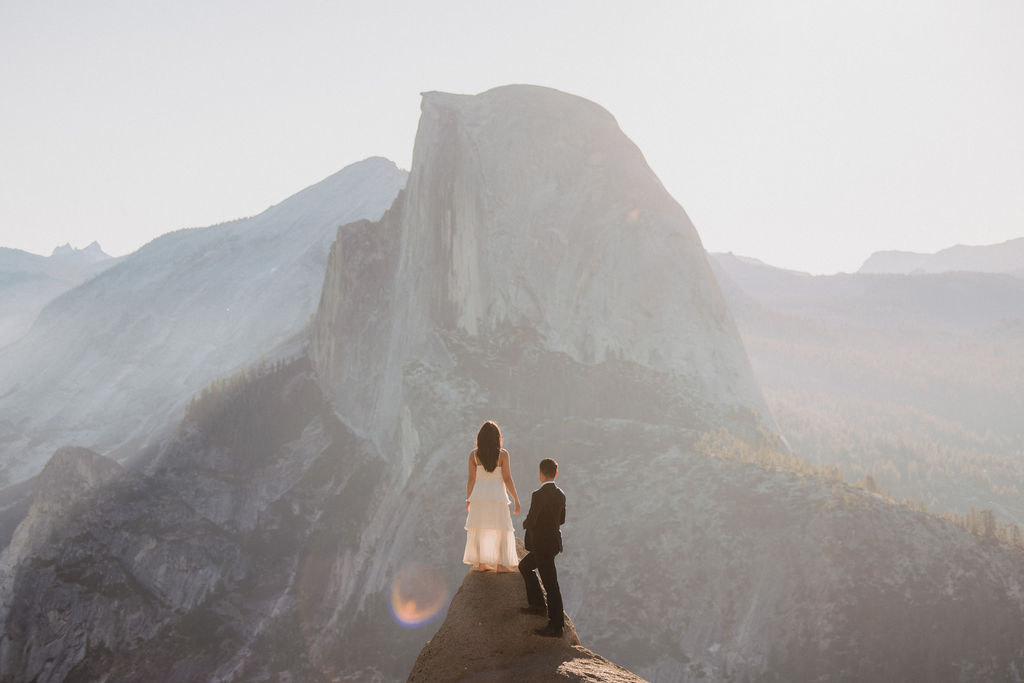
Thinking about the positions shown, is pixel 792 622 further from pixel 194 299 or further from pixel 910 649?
pixel 194 299

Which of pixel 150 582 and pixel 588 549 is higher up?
pixel 588 549

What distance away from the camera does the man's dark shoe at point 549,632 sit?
7.05 m

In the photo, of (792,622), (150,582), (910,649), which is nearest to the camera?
(910,649)

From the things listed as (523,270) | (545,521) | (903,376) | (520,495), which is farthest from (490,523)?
(903,376)

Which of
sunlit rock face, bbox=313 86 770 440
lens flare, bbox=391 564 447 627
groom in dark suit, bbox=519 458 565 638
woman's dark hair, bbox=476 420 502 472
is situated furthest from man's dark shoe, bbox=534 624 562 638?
sunlit rock face, bbox=313 86 770 440

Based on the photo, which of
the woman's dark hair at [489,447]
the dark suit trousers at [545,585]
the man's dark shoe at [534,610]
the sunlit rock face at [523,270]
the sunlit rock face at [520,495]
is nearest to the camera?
the dark suit trousers at [545,585]

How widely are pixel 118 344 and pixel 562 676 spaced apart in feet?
454

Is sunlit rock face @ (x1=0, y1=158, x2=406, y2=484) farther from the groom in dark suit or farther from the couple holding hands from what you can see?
the groom in dark suit

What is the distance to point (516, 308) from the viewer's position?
170ft

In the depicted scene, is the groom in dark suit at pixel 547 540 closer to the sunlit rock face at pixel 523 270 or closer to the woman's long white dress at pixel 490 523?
the woman's long white dress at pixel 490 523

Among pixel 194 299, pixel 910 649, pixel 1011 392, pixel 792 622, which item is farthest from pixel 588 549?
pixel 194 299

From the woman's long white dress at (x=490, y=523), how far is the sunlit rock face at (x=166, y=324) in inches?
2783

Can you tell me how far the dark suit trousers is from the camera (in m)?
7.00

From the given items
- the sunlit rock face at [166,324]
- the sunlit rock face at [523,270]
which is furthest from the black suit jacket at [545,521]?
the sunlit rock face at [166,324]
